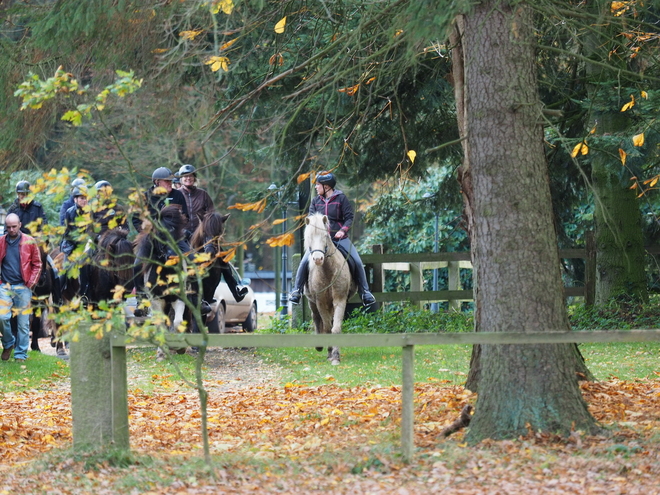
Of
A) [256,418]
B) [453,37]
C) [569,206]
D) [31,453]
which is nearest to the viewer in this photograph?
[31,453]

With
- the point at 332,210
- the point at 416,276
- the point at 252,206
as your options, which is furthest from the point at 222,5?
the point at 416,276

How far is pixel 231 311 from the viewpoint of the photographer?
19938 mm

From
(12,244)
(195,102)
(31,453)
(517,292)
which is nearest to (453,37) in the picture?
(517,292)

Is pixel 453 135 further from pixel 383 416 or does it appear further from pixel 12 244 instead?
pixel 383 416

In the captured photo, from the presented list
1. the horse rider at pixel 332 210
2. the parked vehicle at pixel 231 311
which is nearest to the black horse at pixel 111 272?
the horse rider at pixel 332 210

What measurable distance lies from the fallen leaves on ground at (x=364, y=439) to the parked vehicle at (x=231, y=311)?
6.14 metres

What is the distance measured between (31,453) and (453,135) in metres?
10.3

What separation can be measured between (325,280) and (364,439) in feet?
20.7

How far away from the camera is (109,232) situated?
515 inches

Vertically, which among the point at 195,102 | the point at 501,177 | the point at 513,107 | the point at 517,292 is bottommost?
the point at 517,292

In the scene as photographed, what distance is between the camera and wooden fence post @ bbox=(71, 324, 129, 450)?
20.7 ft

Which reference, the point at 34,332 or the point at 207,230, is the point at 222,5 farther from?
the point at 34,332

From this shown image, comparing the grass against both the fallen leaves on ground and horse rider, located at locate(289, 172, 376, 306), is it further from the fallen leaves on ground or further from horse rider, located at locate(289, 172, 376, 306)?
horse rider, located at locate(289, 172, 376, 306)

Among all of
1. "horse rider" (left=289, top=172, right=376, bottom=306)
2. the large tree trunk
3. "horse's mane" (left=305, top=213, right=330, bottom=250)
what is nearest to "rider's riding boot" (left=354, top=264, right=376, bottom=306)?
"horse rider" (left=289, top=172, right=376, bottom=306)
